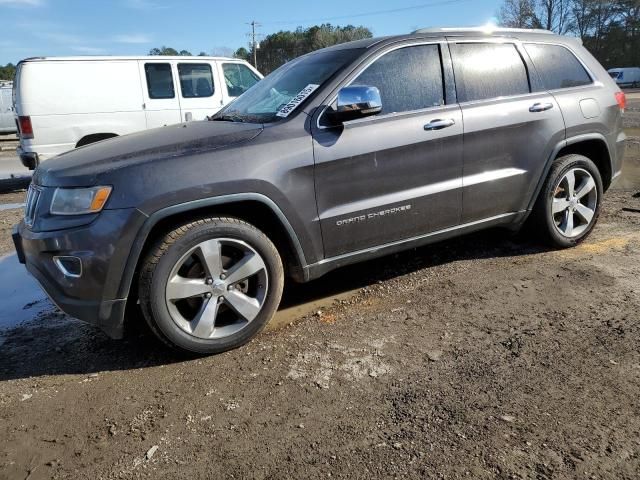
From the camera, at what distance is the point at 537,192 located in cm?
432

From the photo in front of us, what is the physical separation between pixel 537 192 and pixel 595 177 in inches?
28.4

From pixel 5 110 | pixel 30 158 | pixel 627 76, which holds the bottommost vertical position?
pixel 30 158

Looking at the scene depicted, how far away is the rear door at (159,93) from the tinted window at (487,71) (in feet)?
21.0

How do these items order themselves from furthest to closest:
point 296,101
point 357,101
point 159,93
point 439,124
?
point 159,93
point 439,124
point 296,101
point 357,101

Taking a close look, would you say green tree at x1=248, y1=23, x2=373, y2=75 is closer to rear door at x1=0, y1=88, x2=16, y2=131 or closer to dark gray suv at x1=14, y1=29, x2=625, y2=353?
rear door at x1=0, y1=88, x2=16, y2=131

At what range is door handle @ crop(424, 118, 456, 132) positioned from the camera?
3.67 m

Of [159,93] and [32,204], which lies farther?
Result: [159,93]

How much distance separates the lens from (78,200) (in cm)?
284

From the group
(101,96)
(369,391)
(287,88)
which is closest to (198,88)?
(101,96)

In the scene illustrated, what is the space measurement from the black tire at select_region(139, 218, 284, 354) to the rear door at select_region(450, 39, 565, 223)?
1.62 metres

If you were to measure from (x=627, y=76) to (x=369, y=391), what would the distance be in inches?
2225

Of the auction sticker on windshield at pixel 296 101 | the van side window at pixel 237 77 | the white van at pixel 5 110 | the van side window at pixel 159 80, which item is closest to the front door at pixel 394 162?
the auction sticker on windshield at pixel 296 101

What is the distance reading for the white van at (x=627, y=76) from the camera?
158 feet

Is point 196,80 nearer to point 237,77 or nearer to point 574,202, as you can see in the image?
point 237,77
